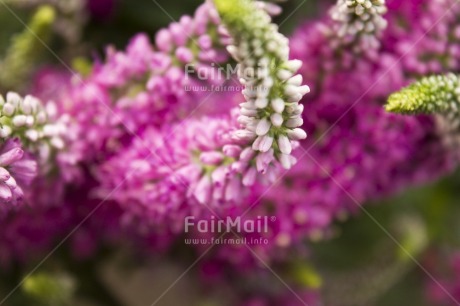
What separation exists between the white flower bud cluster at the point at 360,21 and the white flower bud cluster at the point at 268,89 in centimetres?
15

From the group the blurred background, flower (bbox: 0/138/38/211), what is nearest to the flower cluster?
flower (bbox: 0/138/38/211)

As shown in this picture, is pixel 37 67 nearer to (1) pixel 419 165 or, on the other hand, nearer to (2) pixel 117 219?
(2) pixel 117 219

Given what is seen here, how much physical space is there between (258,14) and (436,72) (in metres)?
0.39

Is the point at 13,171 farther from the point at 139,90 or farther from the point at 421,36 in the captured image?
the point at 421,36

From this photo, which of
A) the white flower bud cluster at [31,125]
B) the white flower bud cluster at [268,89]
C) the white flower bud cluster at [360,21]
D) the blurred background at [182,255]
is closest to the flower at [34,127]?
the white flower bud cluster at [31,125]

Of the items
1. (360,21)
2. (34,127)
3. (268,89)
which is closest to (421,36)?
(360,21)

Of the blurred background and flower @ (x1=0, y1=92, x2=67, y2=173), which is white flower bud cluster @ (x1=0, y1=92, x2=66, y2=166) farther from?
the blurred background

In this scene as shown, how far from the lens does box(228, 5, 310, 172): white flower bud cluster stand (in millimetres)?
682

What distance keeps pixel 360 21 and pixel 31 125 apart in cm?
43

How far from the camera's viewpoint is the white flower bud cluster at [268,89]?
0.68 meters

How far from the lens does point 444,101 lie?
817mm

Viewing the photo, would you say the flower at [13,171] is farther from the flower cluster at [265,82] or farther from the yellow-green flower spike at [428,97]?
the yellow-green flower spike at [428,97]

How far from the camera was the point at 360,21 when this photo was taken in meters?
0.87

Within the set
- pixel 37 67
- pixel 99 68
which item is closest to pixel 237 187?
pixel 99 68
